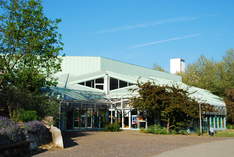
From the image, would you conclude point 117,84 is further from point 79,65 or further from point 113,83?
point 79,65

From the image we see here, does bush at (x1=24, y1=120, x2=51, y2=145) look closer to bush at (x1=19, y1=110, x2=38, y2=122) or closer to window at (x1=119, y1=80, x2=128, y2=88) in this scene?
bush at (x1=19, y1=110, x2=38, y2=122)

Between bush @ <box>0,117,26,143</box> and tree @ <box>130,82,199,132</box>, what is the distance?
14.5 metres

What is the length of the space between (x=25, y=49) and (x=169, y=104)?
39.0ft

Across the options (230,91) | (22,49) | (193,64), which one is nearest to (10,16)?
(22,49)

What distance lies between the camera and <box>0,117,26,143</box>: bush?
36.7ft

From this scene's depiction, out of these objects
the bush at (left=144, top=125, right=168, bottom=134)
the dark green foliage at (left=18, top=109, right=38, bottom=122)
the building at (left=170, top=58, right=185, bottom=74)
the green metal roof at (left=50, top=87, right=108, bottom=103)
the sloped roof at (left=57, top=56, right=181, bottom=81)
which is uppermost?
the building at (left=170, top=58, right=185, bottom=74)

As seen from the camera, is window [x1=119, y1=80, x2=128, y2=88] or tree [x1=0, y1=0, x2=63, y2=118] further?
window [x1=119, y1=80, x2=128, y2=88]

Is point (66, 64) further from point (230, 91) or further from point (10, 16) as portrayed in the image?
point (10, 16)

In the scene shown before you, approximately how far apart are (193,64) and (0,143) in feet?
163

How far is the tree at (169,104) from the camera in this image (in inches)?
976

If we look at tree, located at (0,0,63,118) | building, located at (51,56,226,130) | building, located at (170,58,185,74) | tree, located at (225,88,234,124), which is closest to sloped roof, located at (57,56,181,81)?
building, located at (51,56,226,130)

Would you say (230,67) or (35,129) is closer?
(35,129)

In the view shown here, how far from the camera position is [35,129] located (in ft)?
46.4

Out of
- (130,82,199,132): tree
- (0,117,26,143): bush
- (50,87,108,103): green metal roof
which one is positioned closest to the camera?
(0,117,26,143): bush
